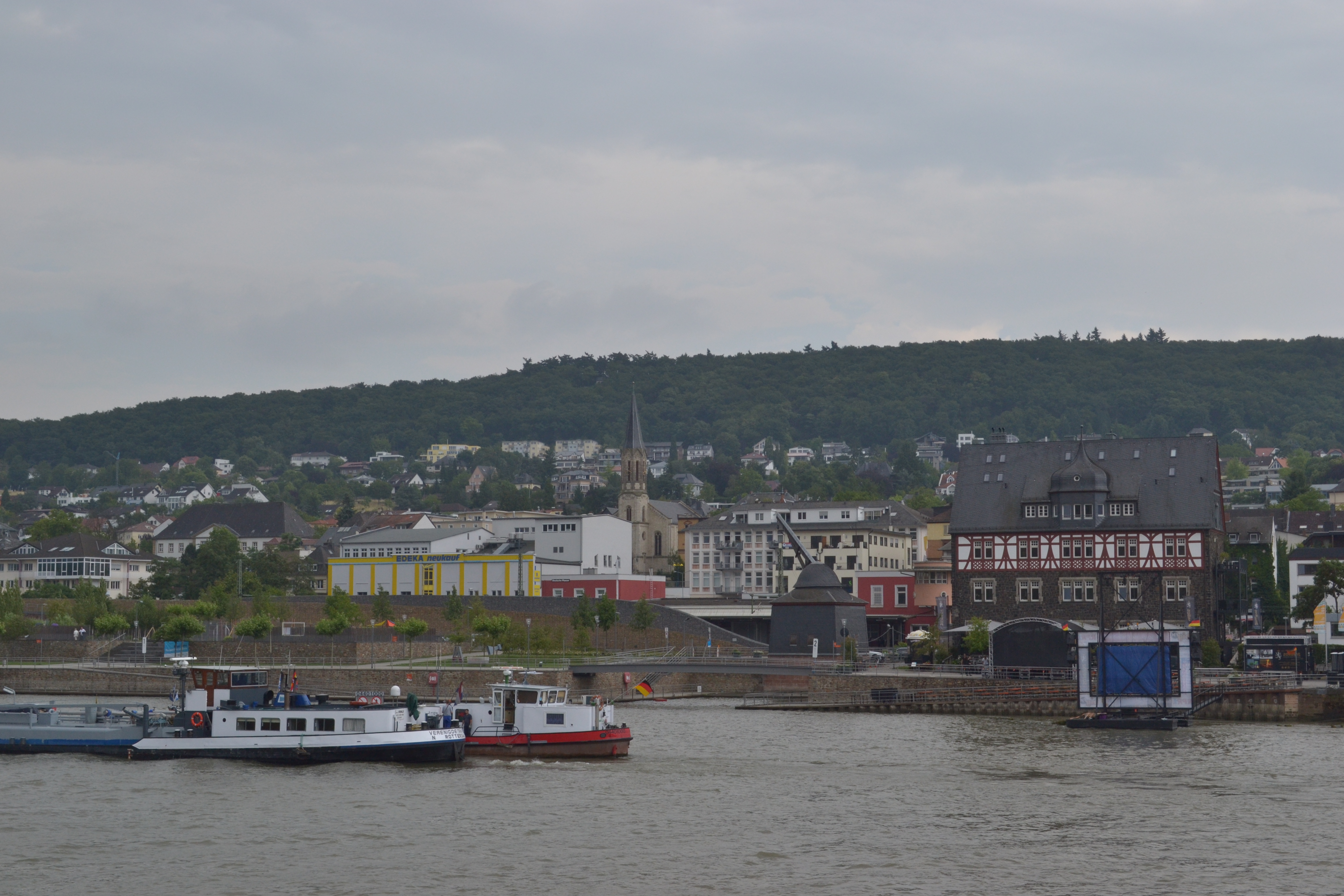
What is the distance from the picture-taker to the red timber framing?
316ft

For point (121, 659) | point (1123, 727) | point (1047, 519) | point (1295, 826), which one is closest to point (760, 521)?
point (1047, 519)

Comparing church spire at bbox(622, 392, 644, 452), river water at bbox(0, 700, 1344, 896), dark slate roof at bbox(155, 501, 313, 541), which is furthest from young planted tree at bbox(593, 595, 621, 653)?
dark slate roof at bbox(155, 501, 313, 541)

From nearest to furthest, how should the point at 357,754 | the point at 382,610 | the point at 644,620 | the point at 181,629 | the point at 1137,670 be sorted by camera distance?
the point at 357,754, the point at 1137,670, the point at 181,629, the point at 644,620, the point at 382,610

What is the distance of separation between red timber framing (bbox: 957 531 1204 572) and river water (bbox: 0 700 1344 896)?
35053 millimetres

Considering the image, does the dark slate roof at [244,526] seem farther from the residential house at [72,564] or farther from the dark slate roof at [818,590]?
the dark slate roof at [818,590]

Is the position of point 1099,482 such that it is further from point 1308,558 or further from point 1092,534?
point 1308,558

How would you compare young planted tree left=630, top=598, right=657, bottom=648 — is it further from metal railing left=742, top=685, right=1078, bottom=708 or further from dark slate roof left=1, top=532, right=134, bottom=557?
dark slate roof left=1, top=532, right=134, bottom=557

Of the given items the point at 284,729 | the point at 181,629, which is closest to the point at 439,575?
the point at 181,629

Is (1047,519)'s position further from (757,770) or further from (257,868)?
(257,868)


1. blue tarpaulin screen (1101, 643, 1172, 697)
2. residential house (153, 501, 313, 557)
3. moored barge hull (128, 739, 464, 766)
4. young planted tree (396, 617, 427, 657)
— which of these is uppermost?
residential house (153, 501, 313, 557)

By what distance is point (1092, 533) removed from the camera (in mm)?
98562

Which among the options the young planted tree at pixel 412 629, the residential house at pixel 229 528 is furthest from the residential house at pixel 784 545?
the residential house at pixel 229 528

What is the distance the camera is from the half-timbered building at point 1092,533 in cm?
9638

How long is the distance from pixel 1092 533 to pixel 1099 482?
3.08m
